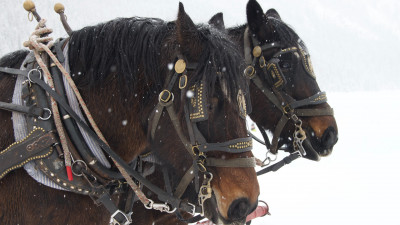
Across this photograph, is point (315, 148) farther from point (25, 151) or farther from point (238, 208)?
point (25, 151)

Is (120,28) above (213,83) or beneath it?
above

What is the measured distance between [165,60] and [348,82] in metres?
57.7

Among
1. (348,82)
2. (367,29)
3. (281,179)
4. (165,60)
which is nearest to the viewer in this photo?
(165,60)

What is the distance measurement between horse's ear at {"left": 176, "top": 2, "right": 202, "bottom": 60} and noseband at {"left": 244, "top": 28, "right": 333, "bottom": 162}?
130 centimetres

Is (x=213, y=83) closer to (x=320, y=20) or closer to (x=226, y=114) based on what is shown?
(x=226, y=114)

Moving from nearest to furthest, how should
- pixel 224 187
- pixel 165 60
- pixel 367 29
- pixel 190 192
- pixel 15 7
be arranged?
pixel 224 187 → pixel 165 60 → pixel 190 192 → pixel 15 7 → pixel 367 29

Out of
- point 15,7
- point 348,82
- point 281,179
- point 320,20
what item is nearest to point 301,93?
point 281,179

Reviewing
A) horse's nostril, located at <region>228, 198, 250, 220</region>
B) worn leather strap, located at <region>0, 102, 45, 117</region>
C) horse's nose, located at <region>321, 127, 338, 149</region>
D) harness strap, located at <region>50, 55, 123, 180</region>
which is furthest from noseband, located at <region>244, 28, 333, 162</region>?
worn leather strap, located at <region>0, 102, 45, 117</region>

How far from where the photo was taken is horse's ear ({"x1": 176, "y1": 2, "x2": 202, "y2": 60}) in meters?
1.69

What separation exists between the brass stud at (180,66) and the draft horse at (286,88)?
1.37 meters

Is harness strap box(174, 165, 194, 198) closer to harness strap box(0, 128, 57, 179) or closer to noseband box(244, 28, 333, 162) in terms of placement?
harness strap box(0, 128, 57, 179)

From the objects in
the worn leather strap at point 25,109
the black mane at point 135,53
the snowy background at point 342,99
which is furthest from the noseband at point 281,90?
the worn leather strap at point 25,109

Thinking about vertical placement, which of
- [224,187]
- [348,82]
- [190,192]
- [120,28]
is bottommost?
[348,82]

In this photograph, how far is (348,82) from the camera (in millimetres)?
54094
